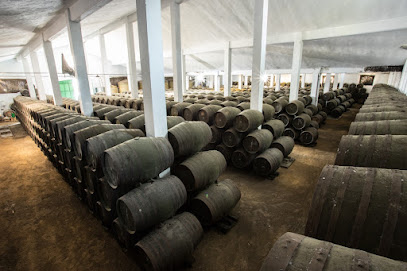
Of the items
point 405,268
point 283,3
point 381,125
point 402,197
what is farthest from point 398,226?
point 283,3

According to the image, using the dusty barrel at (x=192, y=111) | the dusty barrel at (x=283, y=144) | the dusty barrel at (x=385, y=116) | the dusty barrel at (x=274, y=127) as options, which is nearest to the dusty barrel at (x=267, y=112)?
the dusty barrel at (x=274, y=127)

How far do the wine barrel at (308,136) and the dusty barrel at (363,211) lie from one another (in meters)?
6.93

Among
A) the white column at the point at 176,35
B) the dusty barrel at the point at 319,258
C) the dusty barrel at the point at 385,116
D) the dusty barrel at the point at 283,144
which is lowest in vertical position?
the dusty barrel at the point at 283,144

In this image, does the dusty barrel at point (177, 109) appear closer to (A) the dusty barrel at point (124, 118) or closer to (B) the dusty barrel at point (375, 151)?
(A) the dusty barrel at point (124, 118)

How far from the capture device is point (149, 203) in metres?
2.79

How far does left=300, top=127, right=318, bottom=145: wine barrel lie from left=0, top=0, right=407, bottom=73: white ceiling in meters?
4.77

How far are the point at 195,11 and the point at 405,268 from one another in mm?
13065

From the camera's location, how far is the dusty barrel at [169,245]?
8.54ft

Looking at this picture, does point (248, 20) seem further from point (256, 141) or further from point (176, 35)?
point (256, 141)

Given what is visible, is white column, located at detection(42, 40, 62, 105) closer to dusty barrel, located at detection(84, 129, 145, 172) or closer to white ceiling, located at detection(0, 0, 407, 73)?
white ceiling, located at detection(0, 0, 407, 73)

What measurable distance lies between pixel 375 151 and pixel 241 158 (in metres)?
3.55

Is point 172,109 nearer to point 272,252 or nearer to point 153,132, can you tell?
point 153,132

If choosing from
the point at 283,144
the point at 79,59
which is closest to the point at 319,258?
the point at 283,144

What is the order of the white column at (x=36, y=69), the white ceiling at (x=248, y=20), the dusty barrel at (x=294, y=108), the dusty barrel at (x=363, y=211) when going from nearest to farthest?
the dusty barrel at (x=363, y=211)
the white ceiling at (x=248, y=20)
the dusty barrel at (x=294, y=108)
the white column at (x=36, y=69)
